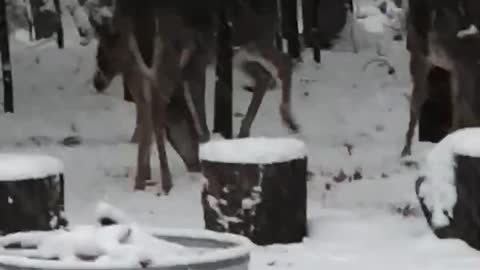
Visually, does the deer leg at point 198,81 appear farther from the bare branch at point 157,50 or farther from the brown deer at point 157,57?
the bare branch at point 157,50

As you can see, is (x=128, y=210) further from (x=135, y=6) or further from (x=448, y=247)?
(x=448, y=247)

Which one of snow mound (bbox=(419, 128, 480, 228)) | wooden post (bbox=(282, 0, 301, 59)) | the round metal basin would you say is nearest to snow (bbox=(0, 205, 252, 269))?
the round metal basin

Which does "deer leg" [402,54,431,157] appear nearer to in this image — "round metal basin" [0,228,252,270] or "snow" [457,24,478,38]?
"snow" [457,24,478,38]

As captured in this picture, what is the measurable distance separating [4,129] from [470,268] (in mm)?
8676

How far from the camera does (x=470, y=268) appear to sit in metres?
7.46

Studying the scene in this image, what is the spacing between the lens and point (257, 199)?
8148 millimetres

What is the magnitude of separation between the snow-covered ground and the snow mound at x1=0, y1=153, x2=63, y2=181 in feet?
3.07

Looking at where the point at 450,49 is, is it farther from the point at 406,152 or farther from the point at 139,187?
the point at 139,187

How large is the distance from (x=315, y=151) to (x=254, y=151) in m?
4.63

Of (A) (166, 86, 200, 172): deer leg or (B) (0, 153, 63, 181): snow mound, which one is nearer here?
(B) (0, 153, 63, 181): snow mound

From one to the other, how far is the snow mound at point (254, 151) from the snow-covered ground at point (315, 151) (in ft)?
1.80

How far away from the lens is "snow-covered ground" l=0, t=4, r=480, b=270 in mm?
8125

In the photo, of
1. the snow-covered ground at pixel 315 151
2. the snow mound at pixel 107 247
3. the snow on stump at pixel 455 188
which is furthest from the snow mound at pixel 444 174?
the snow mound at pixel 107 247

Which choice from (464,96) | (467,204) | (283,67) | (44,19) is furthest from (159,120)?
(44,19)
